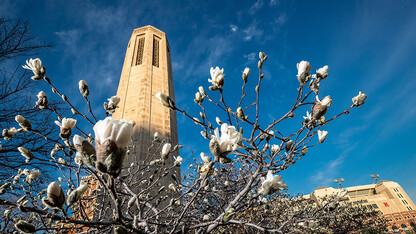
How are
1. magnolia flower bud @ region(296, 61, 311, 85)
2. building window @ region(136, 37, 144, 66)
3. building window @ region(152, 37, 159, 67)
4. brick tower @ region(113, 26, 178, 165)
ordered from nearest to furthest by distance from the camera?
magnolia flower bud @ region(296, 61, 311, 85)
brick tower @ region(113, 26, 178, 165)
building window @ region(136, 37, 144, 66)
building window @ region(152, 37, 159, 67)

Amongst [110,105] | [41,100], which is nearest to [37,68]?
[41,100]

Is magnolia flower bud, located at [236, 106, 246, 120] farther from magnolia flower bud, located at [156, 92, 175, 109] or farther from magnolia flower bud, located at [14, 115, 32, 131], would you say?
magnolia flower bud, located at [14, 115, 32, 131]

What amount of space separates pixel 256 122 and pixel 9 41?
20.8ft

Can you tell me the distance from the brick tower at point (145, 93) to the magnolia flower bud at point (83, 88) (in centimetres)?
435

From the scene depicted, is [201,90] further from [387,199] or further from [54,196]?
[387,199]

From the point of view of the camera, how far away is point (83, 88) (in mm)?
1617

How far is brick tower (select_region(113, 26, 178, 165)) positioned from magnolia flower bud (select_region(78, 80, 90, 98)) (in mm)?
4353

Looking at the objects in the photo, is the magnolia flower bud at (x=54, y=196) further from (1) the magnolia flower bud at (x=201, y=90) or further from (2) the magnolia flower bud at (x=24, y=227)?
(1) the magnolia flower bud at (x=201, y=90)

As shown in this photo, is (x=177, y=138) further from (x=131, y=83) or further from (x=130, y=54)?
(x=130, y=54)

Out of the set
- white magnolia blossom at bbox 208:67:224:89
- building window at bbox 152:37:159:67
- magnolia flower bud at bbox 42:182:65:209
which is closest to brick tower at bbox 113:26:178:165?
building window at bbox 152:37:159:67

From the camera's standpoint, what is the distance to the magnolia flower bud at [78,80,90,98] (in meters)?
1.60

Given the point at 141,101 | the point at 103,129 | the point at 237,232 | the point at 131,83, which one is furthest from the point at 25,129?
the point at 131,83

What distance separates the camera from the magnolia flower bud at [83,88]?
1602 millimetres

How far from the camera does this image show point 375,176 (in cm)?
3400
